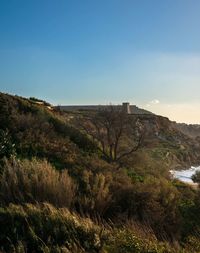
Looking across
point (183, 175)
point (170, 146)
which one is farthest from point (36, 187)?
point (170, 146)

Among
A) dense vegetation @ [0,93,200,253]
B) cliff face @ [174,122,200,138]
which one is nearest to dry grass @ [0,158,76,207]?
dense vegetation @ [0,93,200,253]

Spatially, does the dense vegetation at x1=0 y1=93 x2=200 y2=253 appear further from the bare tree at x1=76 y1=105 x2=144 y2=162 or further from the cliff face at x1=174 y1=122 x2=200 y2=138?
the cliff face at x1=174 y1=122 x2=200 y2=138

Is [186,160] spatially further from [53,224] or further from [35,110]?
[53,224]

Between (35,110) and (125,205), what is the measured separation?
64.2 feet

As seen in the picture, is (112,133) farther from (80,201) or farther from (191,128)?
(191,128)

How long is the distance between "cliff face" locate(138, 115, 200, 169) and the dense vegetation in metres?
25.4

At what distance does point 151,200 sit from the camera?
1319 cm

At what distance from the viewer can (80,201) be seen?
10711 mm

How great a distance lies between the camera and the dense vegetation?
23.8 feet

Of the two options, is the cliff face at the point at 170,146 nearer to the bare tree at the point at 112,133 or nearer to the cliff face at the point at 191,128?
the bare tree at the point at 112,133

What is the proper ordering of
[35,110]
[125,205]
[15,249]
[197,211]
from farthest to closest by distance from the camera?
[35,110]
[197,211]
[125,205]
[15,249]

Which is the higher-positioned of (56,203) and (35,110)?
(35,110)

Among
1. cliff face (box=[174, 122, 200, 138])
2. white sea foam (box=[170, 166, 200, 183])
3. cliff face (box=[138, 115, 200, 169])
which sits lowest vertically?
white sea foam (box=[170, 166, 200, 183])

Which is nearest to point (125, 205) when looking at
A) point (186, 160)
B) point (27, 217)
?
point (27, 217)
